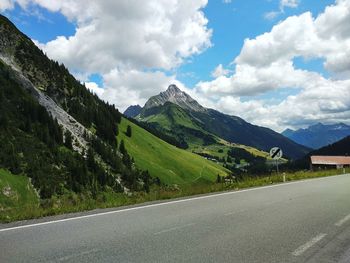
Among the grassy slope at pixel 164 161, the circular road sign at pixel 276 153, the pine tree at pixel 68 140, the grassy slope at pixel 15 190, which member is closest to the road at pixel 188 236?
the circular road sign at pixel 276 153

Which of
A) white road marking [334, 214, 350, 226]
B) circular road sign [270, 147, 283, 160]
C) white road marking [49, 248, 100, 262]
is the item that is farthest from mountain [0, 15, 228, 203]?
white road marking [49, 248, 100, 262]

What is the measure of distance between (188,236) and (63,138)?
11798 centimetres

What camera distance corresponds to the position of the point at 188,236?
920cm

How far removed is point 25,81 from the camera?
435 feet

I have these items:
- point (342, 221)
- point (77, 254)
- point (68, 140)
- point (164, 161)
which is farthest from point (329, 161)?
point (77, 254)

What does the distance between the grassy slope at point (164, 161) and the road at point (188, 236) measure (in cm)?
12892

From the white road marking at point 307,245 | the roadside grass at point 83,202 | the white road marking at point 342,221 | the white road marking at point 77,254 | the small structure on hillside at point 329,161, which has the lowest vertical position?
the white road marking at point 307,245

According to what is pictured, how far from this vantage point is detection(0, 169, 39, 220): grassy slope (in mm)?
79450

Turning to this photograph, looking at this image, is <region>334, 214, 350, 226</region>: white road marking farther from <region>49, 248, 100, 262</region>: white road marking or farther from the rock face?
the rock face

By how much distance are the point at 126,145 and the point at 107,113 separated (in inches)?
803

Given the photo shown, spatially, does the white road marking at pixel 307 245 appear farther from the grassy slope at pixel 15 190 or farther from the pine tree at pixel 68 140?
the pine tree at pixel 68 140

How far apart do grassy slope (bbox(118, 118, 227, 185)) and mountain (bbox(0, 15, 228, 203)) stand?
0.45 m

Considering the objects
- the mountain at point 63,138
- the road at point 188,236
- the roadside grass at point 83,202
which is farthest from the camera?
the mountain at point 63,138

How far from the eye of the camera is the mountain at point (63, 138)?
104 meters
